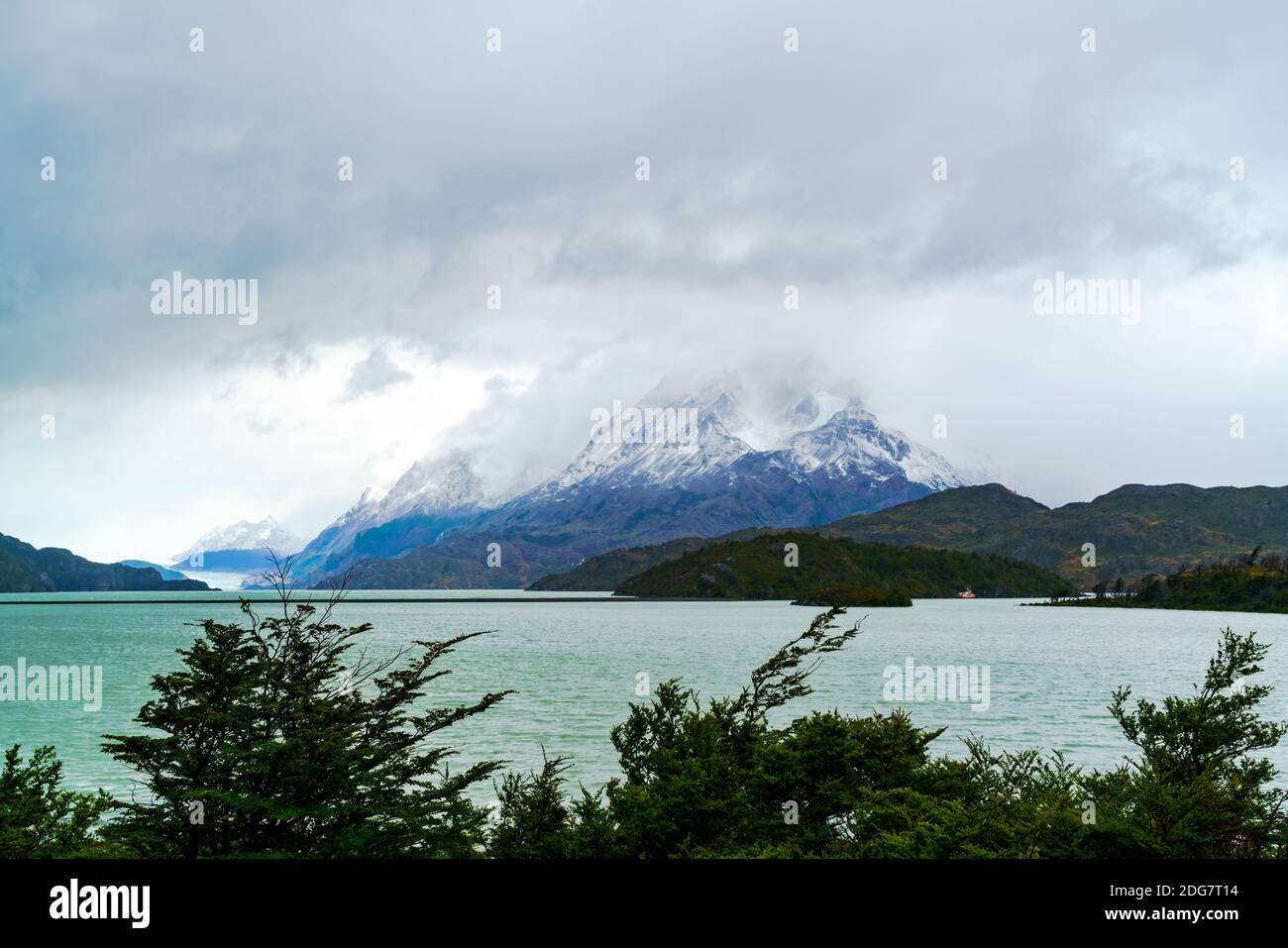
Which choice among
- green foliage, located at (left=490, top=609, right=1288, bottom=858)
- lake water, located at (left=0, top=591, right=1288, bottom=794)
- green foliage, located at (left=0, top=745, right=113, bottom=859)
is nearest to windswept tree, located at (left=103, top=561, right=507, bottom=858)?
green foliage, located at (left=0, top=745, right=113, bottom=859)

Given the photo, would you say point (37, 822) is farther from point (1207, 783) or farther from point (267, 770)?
point (1207, 783)

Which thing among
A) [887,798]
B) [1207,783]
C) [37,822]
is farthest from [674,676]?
[37,822]

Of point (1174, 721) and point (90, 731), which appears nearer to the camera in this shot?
point (1174, 721)

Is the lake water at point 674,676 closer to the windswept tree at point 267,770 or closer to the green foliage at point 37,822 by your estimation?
the green foliage at point 37,822

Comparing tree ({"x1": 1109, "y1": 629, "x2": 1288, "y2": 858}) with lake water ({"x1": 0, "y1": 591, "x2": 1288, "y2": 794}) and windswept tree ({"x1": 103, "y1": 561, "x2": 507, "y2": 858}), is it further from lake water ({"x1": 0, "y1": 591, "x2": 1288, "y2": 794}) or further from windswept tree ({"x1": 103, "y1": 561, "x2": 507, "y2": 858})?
lake water ({"x1": 0, "y1": 591, "x2": 1288, "y2": 794})

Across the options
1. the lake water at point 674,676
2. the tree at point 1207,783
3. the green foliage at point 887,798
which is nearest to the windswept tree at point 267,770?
the green foliage at point 887,798

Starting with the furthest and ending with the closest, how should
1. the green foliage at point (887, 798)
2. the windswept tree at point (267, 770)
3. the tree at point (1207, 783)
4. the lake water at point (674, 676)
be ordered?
1. the lake water at point (674, 676)
2. the tree at point (1207, 783)
3. the green foliage at point (887, 798)
4. the windswept tree at point (267, 770)

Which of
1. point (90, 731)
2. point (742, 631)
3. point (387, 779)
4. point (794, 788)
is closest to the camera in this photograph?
point (387, 779)

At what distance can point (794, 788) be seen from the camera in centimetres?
2373

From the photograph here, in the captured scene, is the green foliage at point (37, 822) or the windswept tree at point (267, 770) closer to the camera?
the windswept tree at point (267, 770)

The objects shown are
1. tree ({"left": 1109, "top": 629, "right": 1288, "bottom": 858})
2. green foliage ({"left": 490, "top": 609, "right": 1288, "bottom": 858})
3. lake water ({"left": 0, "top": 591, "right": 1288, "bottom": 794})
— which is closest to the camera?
green foliage ({"left": 490, "top": 609, "right": 1288, "bottom": 858})
